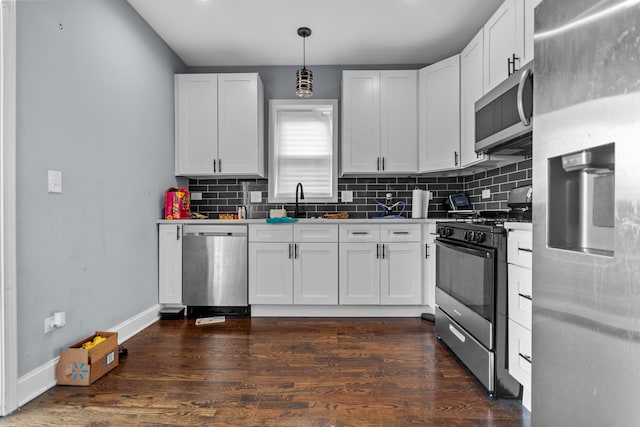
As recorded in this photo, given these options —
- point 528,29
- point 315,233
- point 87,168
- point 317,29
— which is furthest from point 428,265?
point 87,168

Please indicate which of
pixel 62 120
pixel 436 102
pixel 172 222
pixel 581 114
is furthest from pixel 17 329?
pixel 436 102

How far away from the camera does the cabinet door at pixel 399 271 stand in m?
3.22

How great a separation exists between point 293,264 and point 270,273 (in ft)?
0.77

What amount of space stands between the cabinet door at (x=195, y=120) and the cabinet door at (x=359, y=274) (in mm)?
1678

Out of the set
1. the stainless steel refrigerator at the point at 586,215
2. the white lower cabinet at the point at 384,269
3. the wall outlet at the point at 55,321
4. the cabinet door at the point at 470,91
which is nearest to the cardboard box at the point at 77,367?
the wall outlet at the point at 55,321

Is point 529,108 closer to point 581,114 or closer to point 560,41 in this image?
point 560,41

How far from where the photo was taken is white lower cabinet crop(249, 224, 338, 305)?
323 cm

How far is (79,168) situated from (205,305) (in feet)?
5.36

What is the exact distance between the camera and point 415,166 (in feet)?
11.6

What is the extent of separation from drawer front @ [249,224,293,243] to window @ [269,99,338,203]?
0.68 meters

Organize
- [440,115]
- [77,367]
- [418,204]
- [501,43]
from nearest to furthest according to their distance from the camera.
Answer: [77,367], [501,43], [440,115], [418,204]

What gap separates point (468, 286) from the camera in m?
2.14

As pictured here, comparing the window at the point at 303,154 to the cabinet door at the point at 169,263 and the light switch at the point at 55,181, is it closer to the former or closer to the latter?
the cabinet door at the point at 169,263

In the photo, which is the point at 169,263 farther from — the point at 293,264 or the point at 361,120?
the point at 361,120
